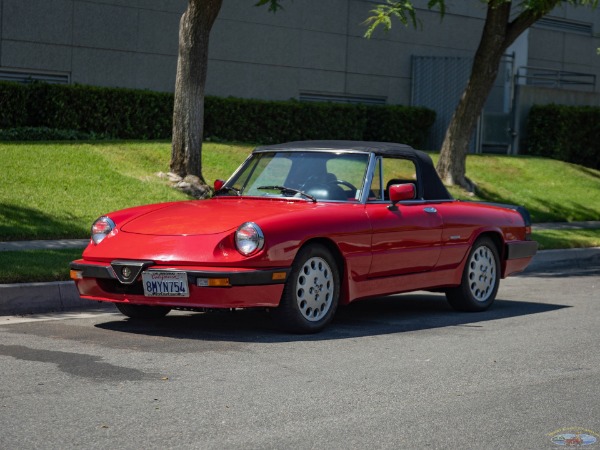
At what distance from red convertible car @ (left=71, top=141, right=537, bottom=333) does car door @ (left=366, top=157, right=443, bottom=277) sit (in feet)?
0.04

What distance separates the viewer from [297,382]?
6.75 metres

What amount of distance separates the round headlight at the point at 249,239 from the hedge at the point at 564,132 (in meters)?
21.4

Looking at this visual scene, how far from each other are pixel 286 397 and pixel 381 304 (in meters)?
4.53

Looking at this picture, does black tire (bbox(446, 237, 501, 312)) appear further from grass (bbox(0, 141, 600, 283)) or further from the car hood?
grass (bbox(0, 141, 600, 283))

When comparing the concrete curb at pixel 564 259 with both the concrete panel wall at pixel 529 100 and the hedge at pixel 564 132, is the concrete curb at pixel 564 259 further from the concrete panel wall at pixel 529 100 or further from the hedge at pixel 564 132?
the concrete panel wall at pixel 529 100

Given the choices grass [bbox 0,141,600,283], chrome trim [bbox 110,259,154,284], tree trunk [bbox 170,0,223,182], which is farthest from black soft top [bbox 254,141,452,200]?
tree trunk [bbox 170,0,223,182]

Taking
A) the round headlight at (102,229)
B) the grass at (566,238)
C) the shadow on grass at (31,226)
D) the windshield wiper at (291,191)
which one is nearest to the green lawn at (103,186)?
the shadow on grass at (31,226)

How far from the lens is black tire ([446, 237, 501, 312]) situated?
10164 millimetres

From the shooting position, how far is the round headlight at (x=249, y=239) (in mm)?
8125

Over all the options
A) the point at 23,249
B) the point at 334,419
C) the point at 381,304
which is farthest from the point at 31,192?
the point at 334,419

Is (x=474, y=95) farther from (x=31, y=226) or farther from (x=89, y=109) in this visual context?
(x=31, y=226)

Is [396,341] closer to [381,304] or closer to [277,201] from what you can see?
[277,201]

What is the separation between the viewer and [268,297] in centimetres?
816

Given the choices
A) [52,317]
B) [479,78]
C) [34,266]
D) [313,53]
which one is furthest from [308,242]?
[313,53]
